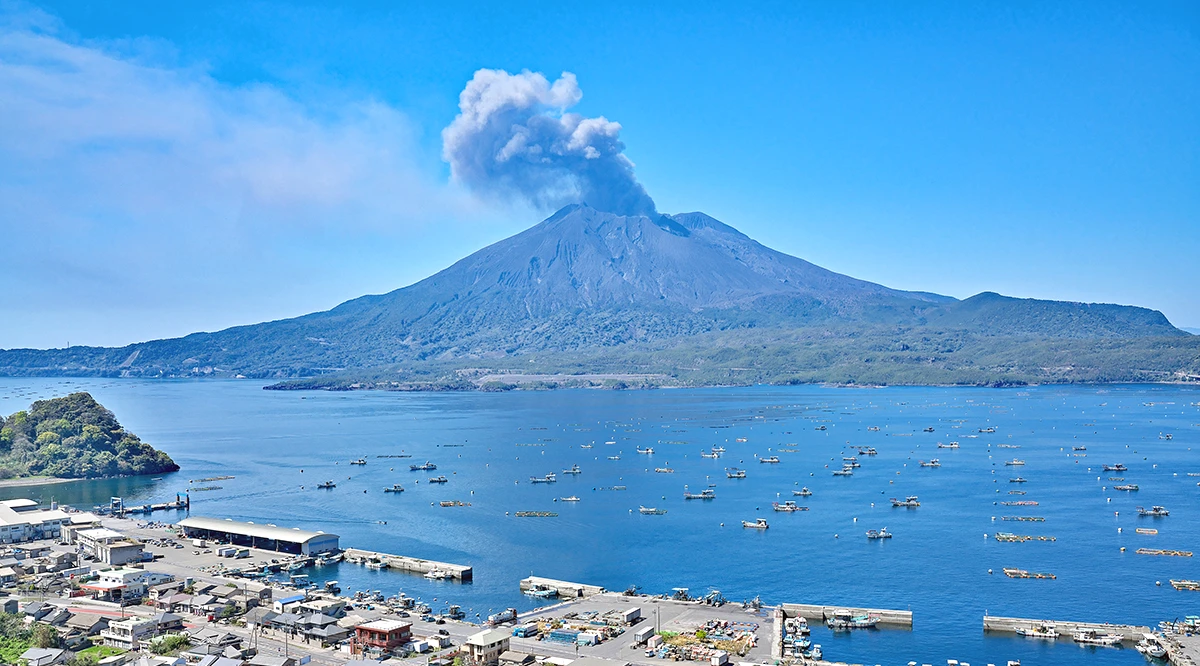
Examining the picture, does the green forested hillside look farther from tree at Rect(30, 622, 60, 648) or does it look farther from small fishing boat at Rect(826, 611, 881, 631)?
small fishing boat at Rect(826, 611, 881, 631)

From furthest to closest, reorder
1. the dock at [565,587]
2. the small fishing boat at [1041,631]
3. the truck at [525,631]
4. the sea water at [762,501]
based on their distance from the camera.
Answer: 1. the sea water at [762,501]
2. the dock at [565,587]
3. the small fishing boat at [1041,631]
4. the truck at [525,631]

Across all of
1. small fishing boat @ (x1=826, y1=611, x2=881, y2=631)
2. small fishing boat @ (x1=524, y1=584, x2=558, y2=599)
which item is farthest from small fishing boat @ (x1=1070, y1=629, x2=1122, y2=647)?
small fishing boat @ (x1=524, y1=584, x2=558, y2=599)

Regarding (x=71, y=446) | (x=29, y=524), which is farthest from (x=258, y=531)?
(x=71, y=446)

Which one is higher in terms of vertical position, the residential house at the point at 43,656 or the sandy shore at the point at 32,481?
the sandy shore at the point at 32,481

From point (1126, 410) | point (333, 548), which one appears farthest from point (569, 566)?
point (1126, 410)

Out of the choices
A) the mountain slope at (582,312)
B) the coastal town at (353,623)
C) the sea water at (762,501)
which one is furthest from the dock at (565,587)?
the mountain slope at (582,312)

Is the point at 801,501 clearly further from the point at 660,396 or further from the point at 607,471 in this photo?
the point at 660,396

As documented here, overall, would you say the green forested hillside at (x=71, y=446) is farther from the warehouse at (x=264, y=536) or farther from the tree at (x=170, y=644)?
the tree at (x=170, y=644)
